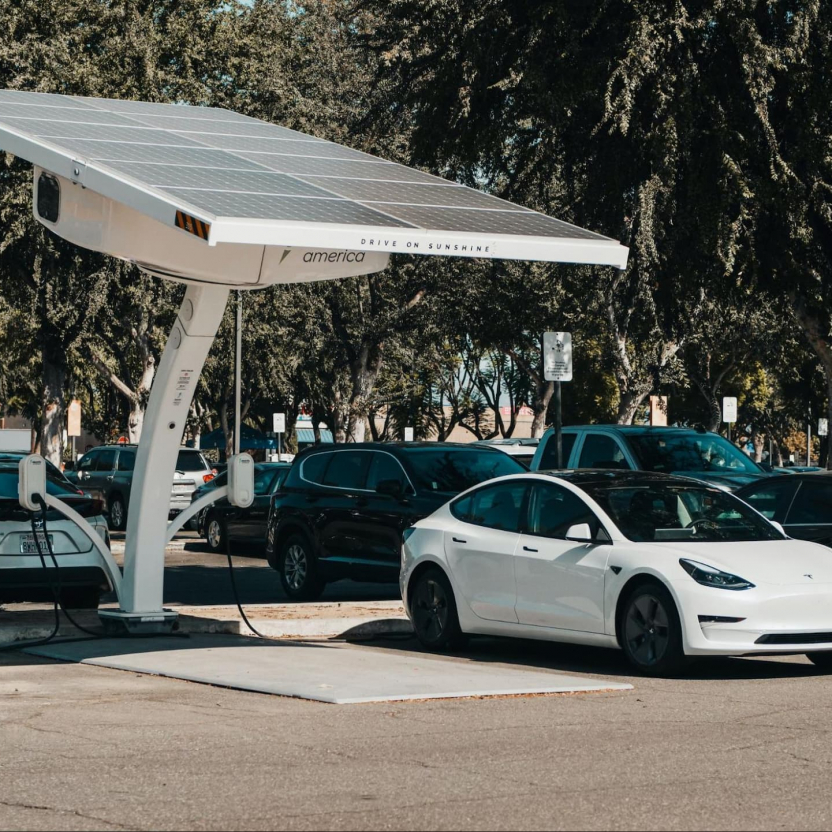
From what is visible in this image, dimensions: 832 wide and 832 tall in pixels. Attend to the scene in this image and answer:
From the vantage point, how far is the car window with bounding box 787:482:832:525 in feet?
47.5

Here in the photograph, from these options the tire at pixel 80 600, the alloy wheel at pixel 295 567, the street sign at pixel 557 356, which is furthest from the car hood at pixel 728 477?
the tire at pixel 80 600

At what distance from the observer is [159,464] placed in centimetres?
1353

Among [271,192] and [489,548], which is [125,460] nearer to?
[489,548]

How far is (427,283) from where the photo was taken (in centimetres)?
4334

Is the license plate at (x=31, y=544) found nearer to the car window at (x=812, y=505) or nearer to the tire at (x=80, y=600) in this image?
the tire at (x=80, y=600)

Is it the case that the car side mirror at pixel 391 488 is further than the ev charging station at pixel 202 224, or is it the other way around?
the car side mirror at pixel 391 488

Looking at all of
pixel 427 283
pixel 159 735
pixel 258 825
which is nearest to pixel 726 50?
pixel 159 735

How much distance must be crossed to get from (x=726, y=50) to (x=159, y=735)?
12.2 m

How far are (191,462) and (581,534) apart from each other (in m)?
26.5

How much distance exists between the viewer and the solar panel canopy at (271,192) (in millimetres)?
10977

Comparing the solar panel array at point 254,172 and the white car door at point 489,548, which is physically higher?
the solar panel array at point 254,172

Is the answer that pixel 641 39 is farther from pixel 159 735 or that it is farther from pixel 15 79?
pixel 15 79

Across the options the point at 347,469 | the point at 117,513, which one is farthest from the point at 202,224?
the point at 117,513

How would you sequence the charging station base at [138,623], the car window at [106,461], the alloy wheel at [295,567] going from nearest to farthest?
1. the charging station base at [138,623]
2. the alloy wheel at [295,567]
3. the car window at [106,461]
